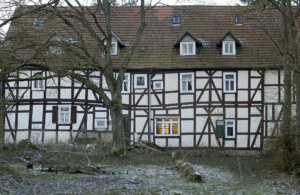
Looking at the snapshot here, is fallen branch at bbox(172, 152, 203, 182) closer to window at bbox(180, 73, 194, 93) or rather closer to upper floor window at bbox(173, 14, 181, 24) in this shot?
window at bbox(180, 73, 194, 93)

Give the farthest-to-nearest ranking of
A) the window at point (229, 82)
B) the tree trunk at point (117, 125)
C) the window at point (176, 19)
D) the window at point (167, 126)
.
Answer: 1. the window at point (176, 19)
2. the window at point (167, 126)
3. the window at point (229, 82)
4. the tree trunk at point (117, 125)

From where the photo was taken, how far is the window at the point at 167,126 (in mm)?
25922

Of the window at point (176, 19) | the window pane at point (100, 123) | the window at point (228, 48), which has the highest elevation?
the window at point (176, 19)

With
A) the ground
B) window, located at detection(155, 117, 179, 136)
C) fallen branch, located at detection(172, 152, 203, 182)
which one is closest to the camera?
the ground

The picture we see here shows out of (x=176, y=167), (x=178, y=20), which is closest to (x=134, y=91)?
(x=178, y=20)

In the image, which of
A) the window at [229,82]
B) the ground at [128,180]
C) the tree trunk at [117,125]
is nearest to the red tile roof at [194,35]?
the window at [229,82]

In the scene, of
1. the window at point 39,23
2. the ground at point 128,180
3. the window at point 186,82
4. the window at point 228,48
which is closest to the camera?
the ground at point 128,180

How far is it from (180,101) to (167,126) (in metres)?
1.69

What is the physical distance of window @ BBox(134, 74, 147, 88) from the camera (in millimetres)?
26080

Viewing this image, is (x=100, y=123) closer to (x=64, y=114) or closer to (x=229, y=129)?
(x=64, y=114)

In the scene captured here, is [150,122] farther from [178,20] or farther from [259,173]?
[259,173]

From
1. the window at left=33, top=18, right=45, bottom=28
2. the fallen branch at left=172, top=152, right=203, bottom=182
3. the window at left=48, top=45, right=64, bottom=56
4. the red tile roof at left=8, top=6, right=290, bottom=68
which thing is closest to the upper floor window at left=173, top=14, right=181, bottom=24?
the red tile roof at left=8, top=6, right=290, bottom=68

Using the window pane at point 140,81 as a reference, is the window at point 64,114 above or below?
below

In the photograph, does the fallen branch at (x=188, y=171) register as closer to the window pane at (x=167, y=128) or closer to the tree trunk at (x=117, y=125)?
the tree trunk at (x=117, y=125)
